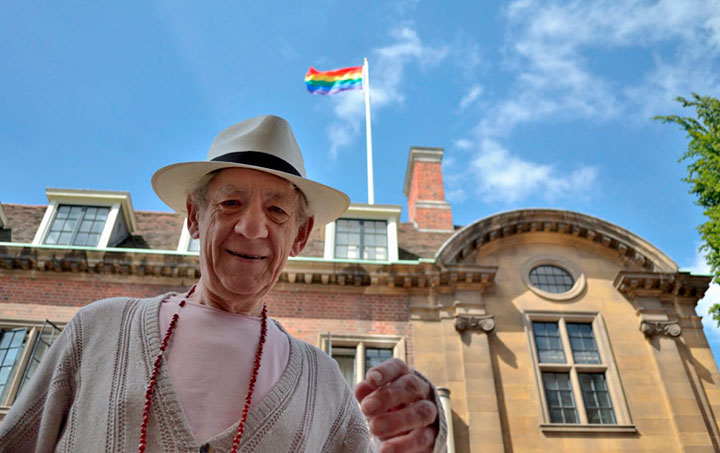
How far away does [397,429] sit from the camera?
156cm

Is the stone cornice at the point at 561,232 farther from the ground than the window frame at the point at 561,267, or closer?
farther from the ground

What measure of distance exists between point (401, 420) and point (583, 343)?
420 inches

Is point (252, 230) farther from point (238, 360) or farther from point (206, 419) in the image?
point (206, 419)

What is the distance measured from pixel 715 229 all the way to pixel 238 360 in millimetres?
11540

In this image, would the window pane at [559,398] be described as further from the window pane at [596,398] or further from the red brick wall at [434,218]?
the red brick wall at [434,218]

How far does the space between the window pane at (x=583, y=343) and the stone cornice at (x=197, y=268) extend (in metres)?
2.09

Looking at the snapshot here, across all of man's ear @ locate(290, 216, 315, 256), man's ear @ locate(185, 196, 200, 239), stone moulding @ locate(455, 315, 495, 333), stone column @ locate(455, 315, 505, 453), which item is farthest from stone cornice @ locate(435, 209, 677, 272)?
man's ear @ locate(185, 196, 200, 239)

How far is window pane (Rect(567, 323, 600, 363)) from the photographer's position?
1073 cm

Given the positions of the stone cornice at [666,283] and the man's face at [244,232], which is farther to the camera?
the stone cornice at [666,283]

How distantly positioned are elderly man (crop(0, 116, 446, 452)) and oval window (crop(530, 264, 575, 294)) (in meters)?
10.6

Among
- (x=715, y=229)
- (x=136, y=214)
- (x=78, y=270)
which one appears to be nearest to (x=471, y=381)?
(x=715, y=229)

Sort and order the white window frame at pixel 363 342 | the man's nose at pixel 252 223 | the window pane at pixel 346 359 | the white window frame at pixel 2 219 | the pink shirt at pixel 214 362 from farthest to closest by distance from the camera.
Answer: the white window frame at pixel 2 219
the white window frame at pixel 363 342
the window pane at pixel 346 359
the man's nose at pixel 252 223
the pink shirt at pixel 214 362

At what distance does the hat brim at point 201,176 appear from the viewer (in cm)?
206

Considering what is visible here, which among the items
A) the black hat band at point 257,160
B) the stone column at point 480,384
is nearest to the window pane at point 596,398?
the stone column at point 480,384
